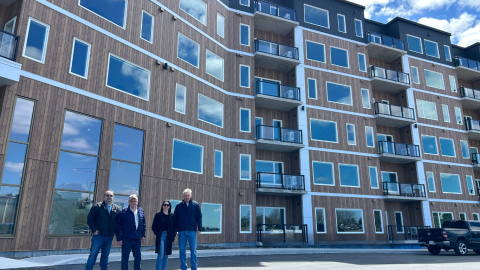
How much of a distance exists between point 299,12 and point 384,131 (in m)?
11.5

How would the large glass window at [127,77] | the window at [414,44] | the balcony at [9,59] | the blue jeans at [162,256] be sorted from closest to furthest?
1. the blue jeans at [162,256]
2. the balcony at [9,59]
3. the large glass window at [127,77]
4. the window at [414,44]

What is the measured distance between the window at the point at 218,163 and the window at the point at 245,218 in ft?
7.79

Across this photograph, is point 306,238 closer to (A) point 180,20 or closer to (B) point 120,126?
(B) point 120,126

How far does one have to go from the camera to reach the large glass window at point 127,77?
15.3 metres

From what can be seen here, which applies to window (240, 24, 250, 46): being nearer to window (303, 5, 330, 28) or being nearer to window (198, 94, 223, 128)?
window (303, 5, 330, 28)

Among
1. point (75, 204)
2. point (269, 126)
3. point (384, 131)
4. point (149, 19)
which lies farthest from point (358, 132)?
point (75, 204)

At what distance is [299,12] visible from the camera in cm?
2608

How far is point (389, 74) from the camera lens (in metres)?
27.4

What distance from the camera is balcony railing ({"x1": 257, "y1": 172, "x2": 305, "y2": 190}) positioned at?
21578 mm

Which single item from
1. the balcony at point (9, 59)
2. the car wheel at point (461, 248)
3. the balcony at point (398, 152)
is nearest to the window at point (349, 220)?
the balcony at point (398, 152)

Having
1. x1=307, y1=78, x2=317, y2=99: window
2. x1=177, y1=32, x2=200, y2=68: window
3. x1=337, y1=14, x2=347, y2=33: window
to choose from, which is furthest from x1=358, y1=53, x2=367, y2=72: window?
x1=177, y1=32, x2=200, y2=68: window

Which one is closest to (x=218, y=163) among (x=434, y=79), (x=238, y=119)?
(x=238, y=119)

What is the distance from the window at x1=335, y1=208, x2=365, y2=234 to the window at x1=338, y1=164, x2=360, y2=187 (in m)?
1.80

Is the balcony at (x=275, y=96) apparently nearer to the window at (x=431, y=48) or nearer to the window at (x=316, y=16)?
the window at (x=316, y=16)
